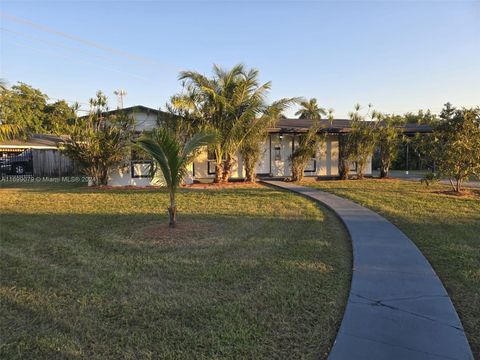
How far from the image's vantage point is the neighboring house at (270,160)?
1535cm

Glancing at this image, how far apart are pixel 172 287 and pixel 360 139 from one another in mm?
14811

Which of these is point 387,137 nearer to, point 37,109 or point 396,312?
point 396,312

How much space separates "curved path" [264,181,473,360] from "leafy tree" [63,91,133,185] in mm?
11125

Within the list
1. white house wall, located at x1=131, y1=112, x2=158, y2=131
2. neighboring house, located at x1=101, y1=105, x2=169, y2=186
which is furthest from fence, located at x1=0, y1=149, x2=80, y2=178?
white house wall, located at x1=131, y1=112, x2=158, y2=131

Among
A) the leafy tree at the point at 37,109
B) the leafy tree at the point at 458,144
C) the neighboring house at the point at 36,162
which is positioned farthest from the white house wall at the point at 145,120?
the leafy tree at the point at 37,109

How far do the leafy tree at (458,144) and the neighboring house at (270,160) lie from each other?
5.88 meters

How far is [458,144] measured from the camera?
1088cm

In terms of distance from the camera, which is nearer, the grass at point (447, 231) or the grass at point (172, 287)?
the grass at point (172, 287)

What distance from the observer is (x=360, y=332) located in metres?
2.89

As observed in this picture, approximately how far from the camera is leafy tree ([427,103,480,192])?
10.9 meters

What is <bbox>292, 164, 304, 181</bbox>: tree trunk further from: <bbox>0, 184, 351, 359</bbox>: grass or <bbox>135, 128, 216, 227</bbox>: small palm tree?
<bbox>135, 128, 216, 227</bbox>: small palm tree

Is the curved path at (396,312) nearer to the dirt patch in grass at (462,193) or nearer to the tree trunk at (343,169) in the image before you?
the dirt patch in grass at (462,193)

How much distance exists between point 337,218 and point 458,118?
6.70 meters

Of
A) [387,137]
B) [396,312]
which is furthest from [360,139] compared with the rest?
[396,312]
